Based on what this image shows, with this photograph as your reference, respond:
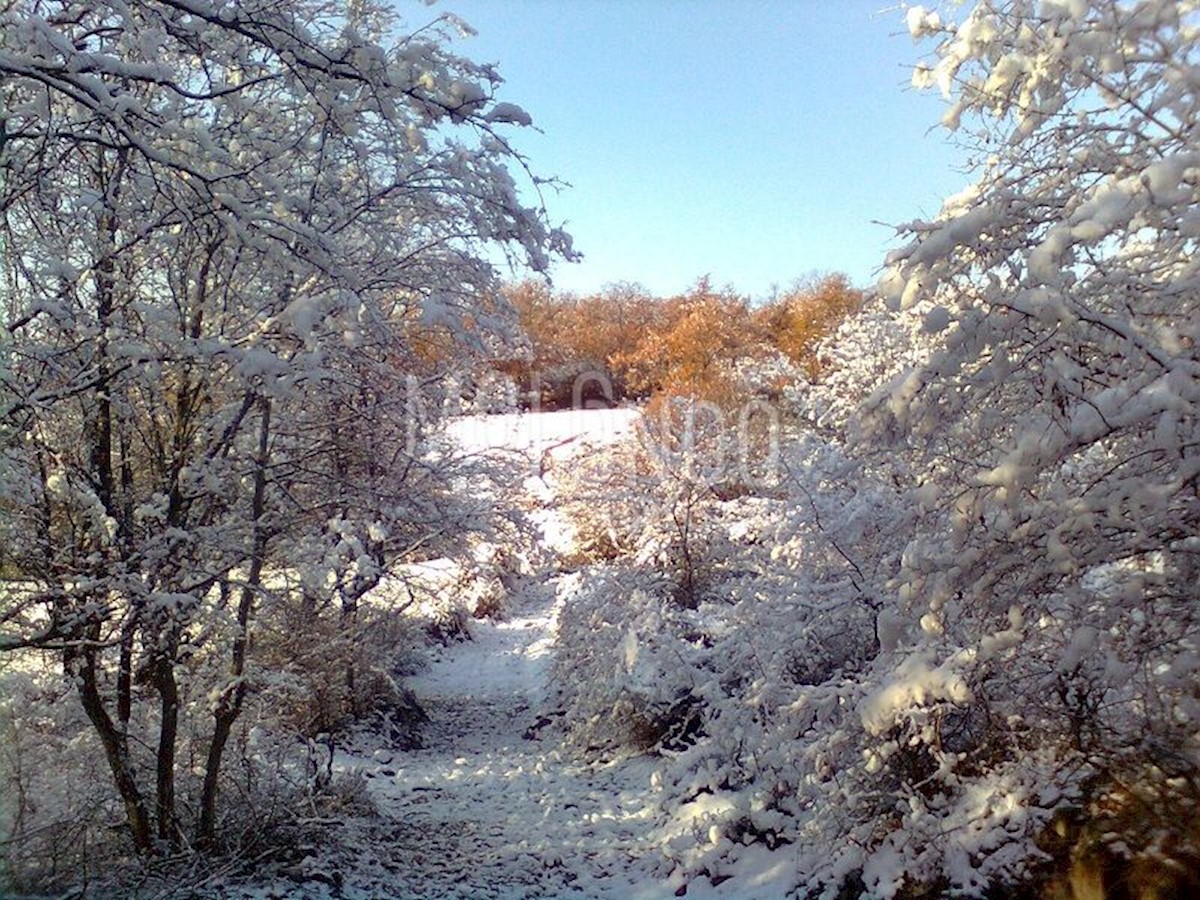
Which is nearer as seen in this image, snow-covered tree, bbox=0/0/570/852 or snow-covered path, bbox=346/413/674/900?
snow-covered tree, bbox=0/0/570/852

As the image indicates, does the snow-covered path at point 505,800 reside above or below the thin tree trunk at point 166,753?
below

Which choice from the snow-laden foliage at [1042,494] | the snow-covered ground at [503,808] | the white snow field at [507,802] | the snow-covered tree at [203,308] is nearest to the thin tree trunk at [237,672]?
the snow-covered tree at [203,308]

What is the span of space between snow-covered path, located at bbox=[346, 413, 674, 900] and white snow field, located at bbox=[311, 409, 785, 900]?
13 mm

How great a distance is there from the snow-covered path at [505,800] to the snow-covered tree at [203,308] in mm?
1781

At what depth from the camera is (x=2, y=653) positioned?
11.8 feet

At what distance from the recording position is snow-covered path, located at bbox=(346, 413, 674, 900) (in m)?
5.47

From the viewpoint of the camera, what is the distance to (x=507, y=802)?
738 centimetres

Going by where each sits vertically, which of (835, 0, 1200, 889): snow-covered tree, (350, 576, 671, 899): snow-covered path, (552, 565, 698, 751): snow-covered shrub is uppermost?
(835, 0, 1200, 889): snow-covered tree

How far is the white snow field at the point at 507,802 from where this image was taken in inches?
211

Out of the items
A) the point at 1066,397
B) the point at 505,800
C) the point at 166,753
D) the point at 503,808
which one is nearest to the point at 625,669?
the point at 505,800

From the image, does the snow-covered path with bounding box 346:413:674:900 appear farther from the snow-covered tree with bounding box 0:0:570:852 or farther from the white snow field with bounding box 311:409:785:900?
the snow-covered tree with bounding box 0:0:570:852

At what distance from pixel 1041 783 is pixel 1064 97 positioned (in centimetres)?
307

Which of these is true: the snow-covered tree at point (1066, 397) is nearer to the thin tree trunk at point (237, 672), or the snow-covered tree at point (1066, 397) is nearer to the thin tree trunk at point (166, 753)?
the thin tree trunk at point (237, 672)

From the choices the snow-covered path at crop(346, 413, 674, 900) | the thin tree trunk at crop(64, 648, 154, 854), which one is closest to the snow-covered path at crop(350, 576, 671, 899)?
the snow-covered path at crop(346, 413, 674, 900)
